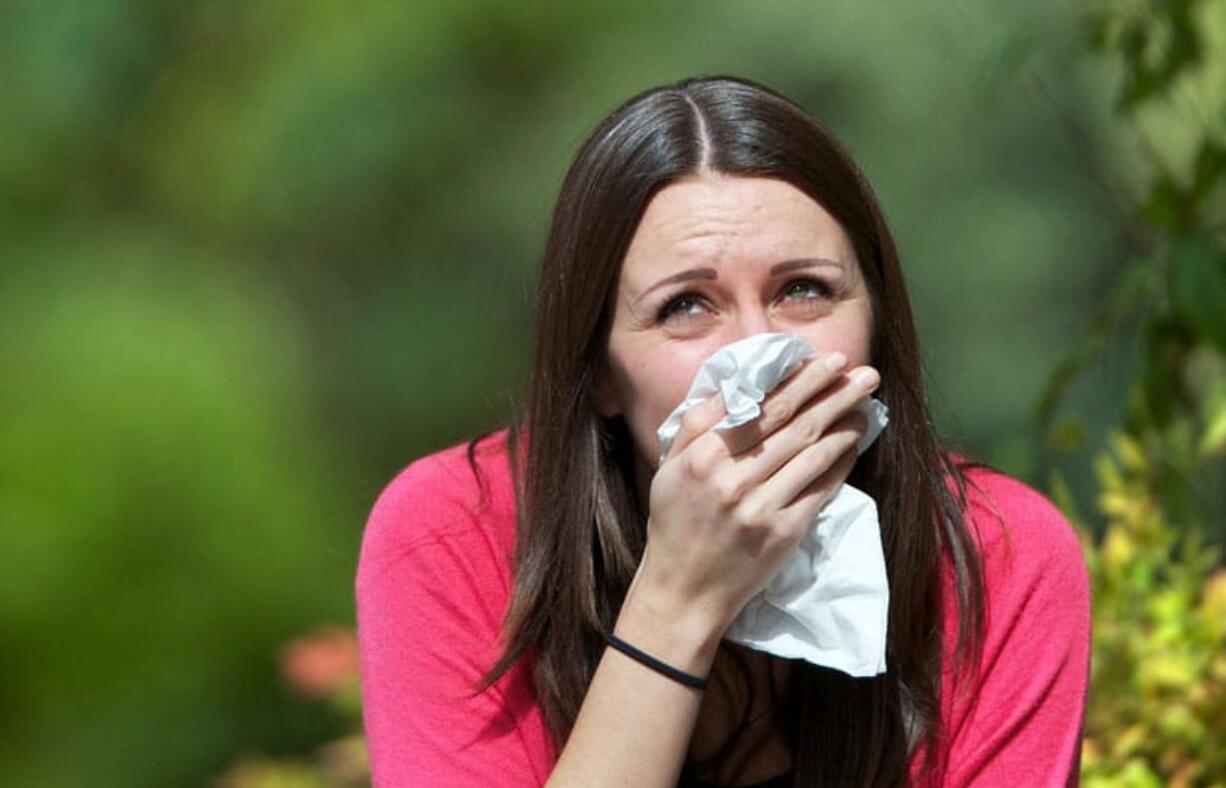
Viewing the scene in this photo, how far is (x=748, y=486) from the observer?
6.82ft

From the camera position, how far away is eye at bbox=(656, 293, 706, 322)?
217 cm

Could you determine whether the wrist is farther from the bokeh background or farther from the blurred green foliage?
the bokeh background

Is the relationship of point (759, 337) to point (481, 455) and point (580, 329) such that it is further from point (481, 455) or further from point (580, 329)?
point (481, 455)

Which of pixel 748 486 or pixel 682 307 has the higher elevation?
pixel 682 307

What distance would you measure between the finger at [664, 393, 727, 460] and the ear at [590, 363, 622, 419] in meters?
0.19

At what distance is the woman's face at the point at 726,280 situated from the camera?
213 cm

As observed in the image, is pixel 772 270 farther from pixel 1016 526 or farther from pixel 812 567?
pixel 1016 526

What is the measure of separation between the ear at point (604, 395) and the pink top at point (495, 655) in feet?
0.59

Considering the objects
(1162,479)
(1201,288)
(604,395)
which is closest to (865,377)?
(604,395)

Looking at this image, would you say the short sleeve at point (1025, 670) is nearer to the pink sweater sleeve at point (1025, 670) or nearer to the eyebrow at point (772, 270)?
the pink sweater sleeve at point (1025, 670)

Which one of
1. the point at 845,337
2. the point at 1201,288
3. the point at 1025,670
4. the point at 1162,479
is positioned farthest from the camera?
the point at 1162,479

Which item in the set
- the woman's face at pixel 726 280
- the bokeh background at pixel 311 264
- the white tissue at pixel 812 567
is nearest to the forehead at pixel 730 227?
the woman's face at pixel 726 280

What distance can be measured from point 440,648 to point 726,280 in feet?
1.78

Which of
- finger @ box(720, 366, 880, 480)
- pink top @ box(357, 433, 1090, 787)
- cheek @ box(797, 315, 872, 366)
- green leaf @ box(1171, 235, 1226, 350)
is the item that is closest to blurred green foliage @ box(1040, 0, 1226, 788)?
green leaf @ box(1171, 235, 1226, 350)
